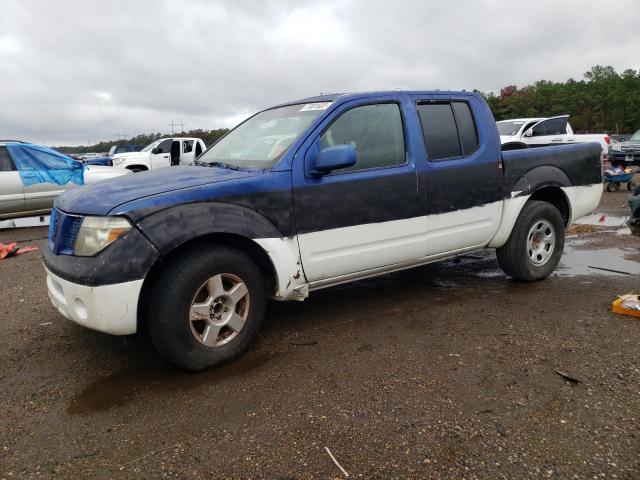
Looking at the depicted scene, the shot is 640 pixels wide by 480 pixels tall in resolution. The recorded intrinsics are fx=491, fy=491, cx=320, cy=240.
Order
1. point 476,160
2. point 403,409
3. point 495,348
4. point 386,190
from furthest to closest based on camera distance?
point 476,160
point 386,190
point 495,348
point 403,409

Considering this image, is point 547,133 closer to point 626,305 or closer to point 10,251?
point 626,305

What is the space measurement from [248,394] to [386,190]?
1817 millimetres

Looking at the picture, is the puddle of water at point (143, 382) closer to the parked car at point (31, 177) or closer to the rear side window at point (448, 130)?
the rear side window at point (448, 130)

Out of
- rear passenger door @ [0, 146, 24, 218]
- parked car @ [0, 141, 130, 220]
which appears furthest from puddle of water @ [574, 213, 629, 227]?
rear passenger door @ [0, 146, 24, 218]

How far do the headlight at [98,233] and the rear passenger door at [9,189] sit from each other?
287 inches

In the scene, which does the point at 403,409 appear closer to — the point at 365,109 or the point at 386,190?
the point at 386,190

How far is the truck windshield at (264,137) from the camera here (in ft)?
12.0

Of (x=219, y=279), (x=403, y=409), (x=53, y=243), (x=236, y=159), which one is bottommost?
(x=403, y=409)

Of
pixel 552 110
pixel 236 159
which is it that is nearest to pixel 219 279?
pixel 236 159

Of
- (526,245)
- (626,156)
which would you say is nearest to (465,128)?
(526,245)

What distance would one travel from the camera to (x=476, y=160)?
4301 mm

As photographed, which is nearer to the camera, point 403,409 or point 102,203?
point 403,409

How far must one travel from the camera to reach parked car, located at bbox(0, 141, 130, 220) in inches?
353

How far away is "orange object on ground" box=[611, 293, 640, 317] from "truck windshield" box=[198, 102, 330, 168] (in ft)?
9.46
